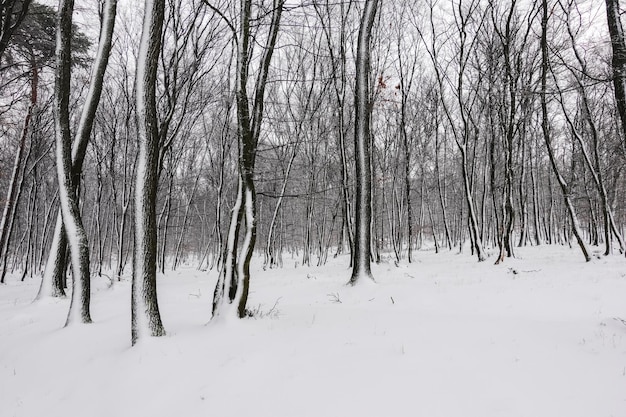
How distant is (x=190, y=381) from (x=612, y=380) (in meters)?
4.41

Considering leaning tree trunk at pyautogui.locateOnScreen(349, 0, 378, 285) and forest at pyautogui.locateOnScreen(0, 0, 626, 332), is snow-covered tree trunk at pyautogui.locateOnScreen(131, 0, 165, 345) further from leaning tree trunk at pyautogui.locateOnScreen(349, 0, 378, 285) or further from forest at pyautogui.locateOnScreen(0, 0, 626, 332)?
leaning tree trunk at pyautogui.locateOnScreen(349, 0, 378, 285)

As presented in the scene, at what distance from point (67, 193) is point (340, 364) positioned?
624 centimetres

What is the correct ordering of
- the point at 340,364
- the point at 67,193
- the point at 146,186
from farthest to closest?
the point at 67,193, the point at 146,186, the point at 340,364

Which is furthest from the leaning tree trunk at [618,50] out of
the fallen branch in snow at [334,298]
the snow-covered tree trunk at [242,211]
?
the fallen branch in snow at [334,298]

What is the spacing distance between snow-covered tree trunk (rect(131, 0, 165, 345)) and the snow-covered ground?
44 centimetres

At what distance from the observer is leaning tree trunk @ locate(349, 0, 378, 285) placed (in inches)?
381

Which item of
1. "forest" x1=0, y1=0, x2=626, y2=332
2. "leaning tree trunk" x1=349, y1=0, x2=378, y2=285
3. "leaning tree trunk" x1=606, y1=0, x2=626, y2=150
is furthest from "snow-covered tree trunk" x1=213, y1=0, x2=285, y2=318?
"leaning tree trunk" x1=606, y1=0, x2=626, y2=150

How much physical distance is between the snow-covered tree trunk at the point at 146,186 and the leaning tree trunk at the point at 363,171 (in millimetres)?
5865

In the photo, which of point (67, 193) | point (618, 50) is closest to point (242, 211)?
point (67, 193)

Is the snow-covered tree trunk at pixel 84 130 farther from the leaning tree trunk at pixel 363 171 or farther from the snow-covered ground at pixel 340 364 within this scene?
the leaning tree trunk at pixel 363 171

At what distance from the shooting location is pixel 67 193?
6645 millimetres

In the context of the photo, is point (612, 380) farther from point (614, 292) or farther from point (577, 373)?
point (614, 292)

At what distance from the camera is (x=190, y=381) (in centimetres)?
382

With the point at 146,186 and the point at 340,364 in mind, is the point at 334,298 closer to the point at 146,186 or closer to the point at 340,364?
the point at 340,364
